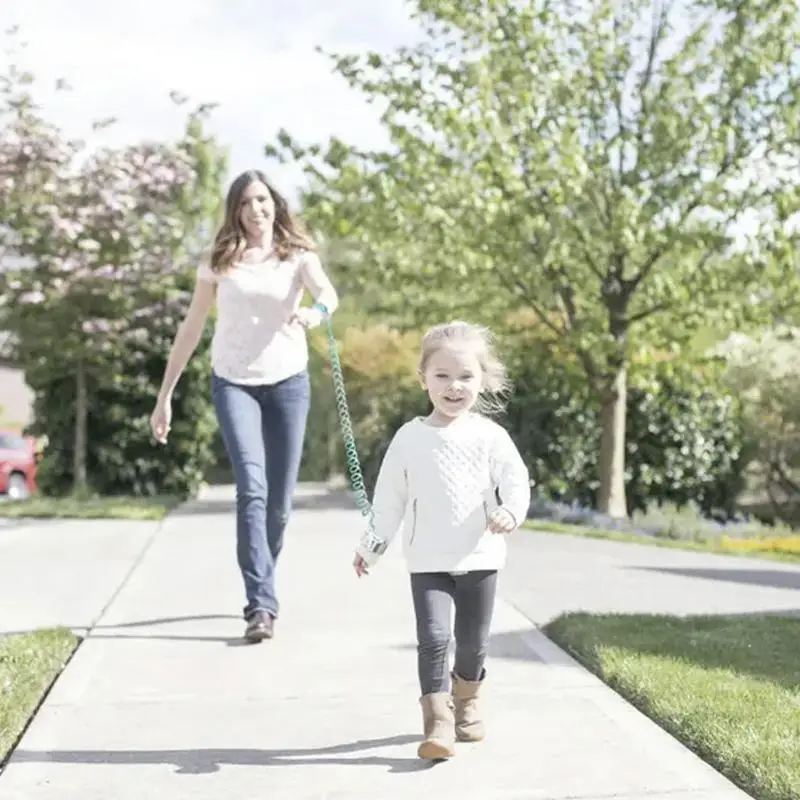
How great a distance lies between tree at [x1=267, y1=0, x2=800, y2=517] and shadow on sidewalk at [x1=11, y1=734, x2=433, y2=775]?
31.2 ft

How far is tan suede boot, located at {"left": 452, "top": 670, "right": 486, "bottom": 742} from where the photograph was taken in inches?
154

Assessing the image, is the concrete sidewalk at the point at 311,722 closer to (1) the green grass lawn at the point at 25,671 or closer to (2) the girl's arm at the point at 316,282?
(1) the green grass lawn at the point at 25,671

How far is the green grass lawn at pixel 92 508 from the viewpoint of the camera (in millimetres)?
11797

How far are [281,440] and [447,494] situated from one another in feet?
6.40

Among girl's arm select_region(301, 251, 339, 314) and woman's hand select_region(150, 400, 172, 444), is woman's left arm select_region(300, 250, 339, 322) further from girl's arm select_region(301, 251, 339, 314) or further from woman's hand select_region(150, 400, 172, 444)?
woman's hand select_region(150, 400, 172, 444)

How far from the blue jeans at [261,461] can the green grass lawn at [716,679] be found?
1.24 metres

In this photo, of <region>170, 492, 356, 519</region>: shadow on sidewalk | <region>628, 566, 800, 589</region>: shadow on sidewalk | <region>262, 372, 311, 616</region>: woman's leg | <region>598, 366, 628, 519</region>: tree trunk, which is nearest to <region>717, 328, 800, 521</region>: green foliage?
<region>598, 366, 628, 519</region>: tree trunk

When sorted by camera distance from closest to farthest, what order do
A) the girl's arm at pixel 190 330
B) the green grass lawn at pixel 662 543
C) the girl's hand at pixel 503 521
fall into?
the girl's hand at pixel 503 521 → the girl's arm at pixel 190 330 → the green grass lawn at pixel 662 543

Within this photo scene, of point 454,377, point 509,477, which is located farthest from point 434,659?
point 454,377

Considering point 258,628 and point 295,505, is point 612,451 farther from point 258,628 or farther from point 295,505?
point 258,628

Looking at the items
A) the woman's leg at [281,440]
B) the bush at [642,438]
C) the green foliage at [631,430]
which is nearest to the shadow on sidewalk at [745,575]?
the woman's leg at [281,440]

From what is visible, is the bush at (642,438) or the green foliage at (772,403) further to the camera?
the green foliage at (772,403)

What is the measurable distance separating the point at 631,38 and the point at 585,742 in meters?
11.6

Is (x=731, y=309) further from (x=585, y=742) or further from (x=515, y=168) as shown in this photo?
(x=585, y=742)
